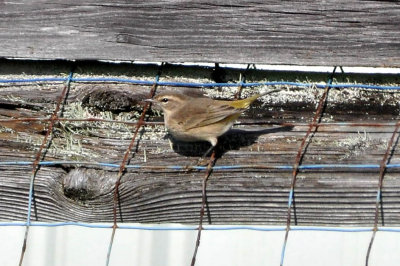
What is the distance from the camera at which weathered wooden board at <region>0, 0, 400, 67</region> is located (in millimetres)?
3039

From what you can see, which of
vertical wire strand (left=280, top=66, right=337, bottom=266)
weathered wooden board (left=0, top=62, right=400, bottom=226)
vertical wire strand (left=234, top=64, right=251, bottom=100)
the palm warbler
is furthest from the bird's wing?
vertical wire strand (left=280, top=66, right=337, bottom=266)

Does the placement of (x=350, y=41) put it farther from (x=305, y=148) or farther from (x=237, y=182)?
(x=237, y=182)

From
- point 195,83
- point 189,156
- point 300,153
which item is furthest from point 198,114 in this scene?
point 300,153

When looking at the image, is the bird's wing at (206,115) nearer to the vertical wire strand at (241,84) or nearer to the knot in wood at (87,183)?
the vertical wire strand at (241,84)

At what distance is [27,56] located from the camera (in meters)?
3.23

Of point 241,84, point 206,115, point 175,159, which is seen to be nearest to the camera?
point 175,159

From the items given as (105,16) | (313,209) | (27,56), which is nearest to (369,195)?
(313,209)

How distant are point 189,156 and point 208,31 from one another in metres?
0.57

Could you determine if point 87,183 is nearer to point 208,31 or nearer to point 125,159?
point 125,159

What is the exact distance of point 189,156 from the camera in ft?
10.2

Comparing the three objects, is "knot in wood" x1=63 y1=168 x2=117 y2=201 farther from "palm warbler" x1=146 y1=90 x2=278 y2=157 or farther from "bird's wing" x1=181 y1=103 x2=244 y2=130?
"bird's wing" x1=181 y1=103 x2=244 y2=130

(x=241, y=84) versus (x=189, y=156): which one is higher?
(x=241, y=84)

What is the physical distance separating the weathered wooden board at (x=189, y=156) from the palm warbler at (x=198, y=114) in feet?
0.19

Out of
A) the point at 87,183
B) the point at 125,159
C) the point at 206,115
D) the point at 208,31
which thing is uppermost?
the point at 206,115
